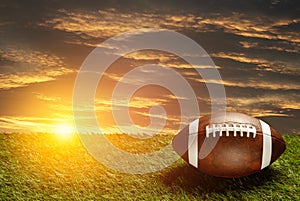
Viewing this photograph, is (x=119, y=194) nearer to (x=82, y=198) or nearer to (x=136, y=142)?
(x=82, y=198)

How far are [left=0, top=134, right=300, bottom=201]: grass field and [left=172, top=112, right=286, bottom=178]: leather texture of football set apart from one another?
0.68ft

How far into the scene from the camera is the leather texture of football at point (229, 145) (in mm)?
4363

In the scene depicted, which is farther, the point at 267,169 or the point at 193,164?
the point at 267,169

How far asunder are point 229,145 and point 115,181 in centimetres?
125

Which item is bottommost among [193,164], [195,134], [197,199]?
[197,199]

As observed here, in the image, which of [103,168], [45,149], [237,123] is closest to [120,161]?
A: [103,168]

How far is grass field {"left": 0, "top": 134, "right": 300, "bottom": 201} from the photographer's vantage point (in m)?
4.52

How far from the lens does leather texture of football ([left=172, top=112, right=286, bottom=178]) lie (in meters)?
4.36

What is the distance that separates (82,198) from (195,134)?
4.13 ft

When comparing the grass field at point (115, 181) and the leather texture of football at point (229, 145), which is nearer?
the leather texture of football at point (229, 145)

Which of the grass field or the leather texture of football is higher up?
the leather texture of football

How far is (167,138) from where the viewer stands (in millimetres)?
5891

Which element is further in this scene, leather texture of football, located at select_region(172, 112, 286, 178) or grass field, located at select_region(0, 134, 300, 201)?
grass field, located at select_region(0, 134, 300, 201)

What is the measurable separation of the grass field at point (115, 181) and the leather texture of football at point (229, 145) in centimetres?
21
